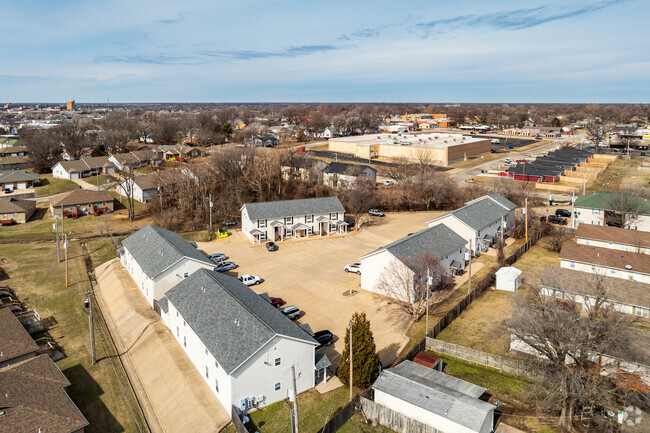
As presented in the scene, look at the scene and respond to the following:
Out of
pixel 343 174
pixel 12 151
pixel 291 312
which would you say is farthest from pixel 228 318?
pixel 12 151

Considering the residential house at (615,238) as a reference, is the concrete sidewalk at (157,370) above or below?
below

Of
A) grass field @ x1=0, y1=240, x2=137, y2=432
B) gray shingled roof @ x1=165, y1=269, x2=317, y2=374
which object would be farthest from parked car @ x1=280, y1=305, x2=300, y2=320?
grass field @ x1=0, y1=240, x2=137, y2=432

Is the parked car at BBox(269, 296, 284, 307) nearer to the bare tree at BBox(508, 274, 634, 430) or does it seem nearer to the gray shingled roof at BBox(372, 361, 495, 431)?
the gray shingled roof at BBox(372, 361, 495, 431)

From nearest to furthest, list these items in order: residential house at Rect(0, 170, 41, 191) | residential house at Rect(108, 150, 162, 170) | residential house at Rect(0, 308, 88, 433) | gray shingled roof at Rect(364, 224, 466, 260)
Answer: residential house at Rect(0, 308, 88, 433)
gray shingled roof at Rect(364, 224, 466, 260)
residential house at Rect(0, 170, 41, 191)
residential house at Rect(108, 150, 162, 170)

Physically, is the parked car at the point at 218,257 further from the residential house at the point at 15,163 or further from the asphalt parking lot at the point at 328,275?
the residential house at the point at 15,163

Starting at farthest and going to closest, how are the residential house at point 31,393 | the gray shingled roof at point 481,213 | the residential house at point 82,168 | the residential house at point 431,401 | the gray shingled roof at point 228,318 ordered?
the residential house at point 82,168
the gray shingled roof at point 481,213
the gray shingled roof at point 228,318
the residential house at point 31,393
the residential house at point 431,401

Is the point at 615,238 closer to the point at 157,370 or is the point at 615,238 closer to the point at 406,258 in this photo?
the point at 406,258

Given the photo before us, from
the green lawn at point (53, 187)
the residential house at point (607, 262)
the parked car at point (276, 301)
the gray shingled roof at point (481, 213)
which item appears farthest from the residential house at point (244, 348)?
the green lawn at point (53, 187)
